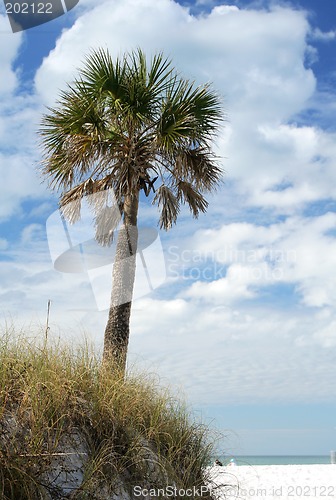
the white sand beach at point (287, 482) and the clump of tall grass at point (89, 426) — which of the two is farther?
the white sand beach at point (287, 482)

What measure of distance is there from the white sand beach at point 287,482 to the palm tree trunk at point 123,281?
3.60 meters

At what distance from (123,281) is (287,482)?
19.8 feet

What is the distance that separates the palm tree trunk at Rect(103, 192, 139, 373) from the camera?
12.8 metres

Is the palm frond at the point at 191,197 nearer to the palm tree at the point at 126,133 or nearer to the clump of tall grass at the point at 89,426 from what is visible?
the palm tree at the point at 126,133

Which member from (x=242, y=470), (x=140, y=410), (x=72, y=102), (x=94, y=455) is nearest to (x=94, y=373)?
(x=140, y=410)

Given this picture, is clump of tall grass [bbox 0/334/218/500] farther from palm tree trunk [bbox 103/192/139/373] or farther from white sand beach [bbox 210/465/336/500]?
palm tree trunk [bbox 103/192/139/373]

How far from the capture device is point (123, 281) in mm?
13180

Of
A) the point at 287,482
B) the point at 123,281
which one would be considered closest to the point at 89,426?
the point at 123,281

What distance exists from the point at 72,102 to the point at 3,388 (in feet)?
29.9

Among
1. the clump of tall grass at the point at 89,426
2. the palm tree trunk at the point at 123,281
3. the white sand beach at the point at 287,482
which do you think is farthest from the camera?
the palm tree trunk at the point at 123,281

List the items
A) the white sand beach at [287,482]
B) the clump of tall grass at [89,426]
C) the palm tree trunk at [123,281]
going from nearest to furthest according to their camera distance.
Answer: the clump of tall grass at [89,426]
the white sand beach at [287,482]
the palm tree trunk at [123,281]

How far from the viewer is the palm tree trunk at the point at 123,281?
41.9 ft

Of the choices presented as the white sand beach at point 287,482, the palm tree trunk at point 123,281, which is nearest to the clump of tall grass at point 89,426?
the white sand beach at point 287,482

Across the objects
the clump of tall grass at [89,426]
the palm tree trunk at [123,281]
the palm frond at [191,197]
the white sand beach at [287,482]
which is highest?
the palm frond at [191,197]
